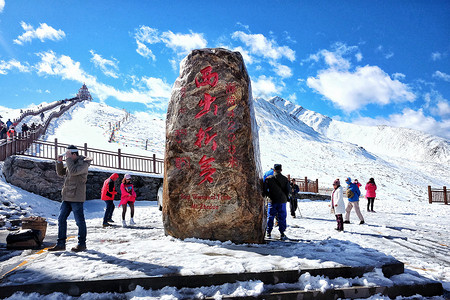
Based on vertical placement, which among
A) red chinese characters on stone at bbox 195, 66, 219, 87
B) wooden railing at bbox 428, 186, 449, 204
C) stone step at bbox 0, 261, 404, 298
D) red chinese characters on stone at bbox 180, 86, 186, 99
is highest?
red chinese characters on stone at bbox 195, 66, 219, 87

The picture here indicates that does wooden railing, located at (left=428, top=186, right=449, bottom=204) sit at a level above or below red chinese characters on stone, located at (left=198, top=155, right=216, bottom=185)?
below

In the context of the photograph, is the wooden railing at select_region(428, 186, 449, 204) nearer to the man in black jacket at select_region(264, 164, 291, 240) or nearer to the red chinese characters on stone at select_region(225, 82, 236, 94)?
the man in black jacket at select_region(264, 164, 291, 240)

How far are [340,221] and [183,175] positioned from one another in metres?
4.60

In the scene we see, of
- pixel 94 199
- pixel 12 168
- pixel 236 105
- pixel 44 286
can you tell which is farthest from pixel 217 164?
pixel 12 168

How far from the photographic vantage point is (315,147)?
53.5 metres

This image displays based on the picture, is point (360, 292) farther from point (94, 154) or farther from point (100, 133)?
→ point (100, 133)

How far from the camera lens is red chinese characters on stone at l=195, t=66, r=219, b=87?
523cm

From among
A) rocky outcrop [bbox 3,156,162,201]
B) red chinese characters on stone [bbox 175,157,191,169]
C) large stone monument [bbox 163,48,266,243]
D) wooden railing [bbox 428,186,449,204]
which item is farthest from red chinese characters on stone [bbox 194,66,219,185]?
wooden railing [bbox 428,186,449,204]

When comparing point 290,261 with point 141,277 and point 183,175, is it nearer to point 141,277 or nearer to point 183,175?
point 141,277

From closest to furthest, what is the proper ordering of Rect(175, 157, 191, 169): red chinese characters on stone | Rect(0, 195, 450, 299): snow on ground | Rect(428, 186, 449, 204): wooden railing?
Rect(0, 195, 450, 299): snow on ground → Rect(175, 157, 191, 169): red chinese characters on stone → Rect(428, 186, 449, 204): wooden railing

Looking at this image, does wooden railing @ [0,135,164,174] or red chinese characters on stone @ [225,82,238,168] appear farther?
wooden railing @ [0,135,164,174]

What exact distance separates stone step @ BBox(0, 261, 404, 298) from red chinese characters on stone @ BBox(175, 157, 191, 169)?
2.30 meters

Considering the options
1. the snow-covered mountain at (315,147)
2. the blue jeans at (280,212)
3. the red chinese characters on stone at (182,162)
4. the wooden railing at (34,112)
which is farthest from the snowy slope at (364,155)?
the wooden railing at (34,112)

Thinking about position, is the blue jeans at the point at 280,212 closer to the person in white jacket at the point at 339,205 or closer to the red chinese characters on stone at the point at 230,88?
the person in white jacket at the point at 339,205
